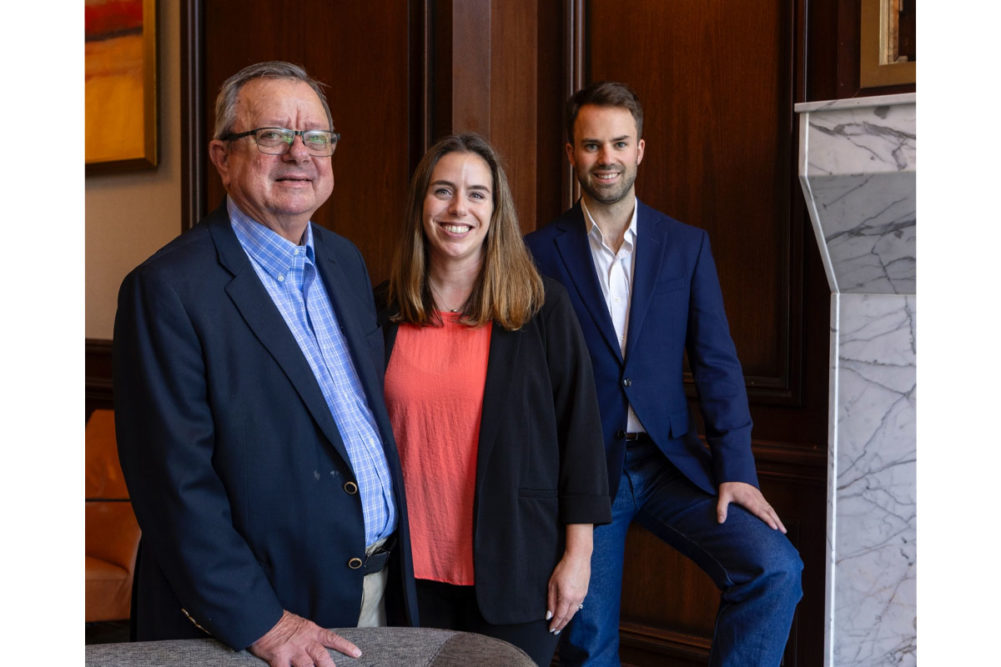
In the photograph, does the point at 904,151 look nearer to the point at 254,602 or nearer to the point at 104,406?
the point at 254,602

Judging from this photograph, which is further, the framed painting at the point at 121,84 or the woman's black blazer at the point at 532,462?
the framed painting at the point at 121,84

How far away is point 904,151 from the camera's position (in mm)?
2387

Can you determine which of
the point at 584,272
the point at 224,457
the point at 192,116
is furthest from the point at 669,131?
the point at 192,116

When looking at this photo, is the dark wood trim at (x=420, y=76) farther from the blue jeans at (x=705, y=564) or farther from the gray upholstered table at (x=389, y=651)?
the gray upholstered table at (x=389, y=651)

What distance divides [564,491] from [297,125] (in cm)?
96

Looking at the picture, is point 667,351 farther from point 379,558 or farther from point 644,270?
point 379,558

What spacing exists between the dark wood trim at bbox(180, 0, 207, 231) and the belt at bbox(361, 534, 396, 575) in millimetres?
2795

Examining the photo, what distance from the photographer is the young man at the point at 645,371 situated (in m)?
2.42

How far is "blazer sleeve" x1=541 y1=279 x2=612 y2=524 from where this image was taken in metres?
2.03

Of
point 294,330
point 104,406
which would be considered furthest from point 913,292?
point 104,406

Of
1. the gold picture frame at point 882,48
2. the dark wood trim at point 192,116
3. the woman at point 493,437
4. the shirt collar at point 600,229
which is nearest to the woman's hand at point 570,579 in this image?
the woman at point 493,437

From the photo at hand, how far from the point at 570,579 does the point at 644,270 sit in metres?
0.87

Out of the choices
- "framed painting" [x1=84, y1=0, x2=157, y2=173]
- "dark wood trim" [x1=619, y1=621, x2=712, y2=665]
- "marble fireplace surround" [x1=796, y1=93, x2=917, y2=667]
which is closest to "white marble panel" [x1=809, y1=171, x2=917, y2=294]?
"marble fireplace surround" [x1=796, y1=93, x2=917, y2=667]

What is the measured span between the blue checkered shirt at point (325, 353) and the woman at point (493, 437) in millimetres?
232
